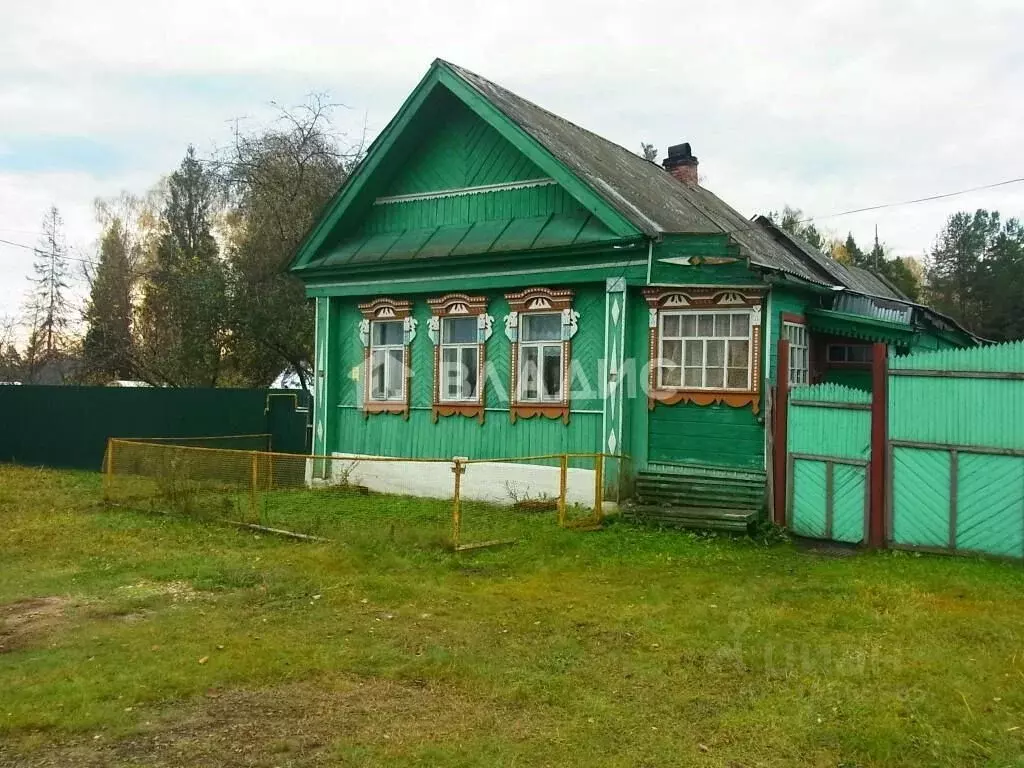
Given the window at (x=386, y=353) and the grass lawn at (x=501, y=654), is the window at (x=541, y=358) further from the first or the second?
the grass lawn at (x=501, y=654)

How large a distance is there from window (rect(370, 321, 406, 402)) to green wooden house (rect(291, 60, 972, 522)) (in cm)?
3

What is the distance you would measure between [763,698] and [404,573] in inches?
→ 171

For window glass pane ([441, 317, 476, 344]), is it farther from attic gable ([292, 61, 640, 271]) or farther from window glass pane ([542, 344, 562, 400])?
window glass pane ([542, 344, 562, 400])

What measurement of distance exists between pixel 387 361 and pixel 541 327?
318 cm

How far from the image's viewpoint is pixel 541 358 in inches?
536

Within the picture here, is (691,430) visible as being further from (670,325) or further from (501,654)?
(501,654)

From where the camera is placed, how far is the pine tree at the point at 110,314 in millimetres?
27328

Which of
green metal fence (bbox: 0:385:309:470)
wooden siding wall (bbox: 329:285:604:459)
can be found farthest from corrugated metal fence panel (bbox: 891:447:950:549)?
green metal fence (bbox: 0:385:309:470)

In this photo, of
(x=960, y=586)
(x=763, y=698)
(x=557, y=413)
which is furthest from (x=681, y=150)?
(x=763, y=698)

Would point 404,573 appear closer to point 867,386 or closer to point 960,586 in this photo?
point 960,586

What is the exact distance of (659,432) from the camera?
41.5 feet

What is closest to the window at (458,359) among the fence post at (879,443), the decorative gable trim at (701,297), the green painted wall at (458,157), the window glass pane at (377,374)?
the window glass pane at (377,374)

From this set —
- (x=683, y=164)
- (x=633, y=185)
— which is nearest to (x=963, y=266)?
(x=683, y=164)

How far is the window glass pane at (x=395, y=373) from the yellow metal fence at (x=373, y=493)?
1.31 metres
